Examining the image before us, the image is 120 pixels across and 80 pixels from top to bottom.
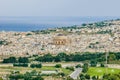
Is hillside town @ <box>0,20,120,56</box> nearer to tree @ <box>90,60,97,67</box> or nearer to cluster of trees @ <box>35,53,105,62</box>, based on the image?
cluster of trees @ <box>35,53,105,62</box>

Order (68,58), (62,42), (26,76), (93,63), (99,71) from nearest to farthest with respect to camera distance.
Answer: (26,76), (99,71), (93,63), (68,58), (62,42)

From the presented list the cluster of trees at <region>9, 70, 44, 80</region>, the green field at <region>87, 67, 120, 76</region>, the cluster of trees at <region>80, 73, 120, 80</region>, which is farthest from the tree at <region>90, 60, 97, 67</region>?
the cluster of trees at <region>9, 70, 44, 80</region>

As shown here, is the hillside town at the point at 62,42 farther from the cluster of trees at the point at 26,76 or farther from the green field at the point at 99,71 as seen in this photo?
the cluster of trees at the point at 26,76

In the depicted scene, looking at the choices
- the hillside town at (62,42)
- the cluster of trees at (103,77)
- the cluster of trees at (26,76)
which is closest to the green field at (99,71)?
the cluster of trees at (103,77)

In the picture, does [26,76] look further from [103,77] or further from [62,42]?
[62,42]

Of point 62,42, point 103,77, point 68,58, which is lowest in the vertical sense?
point 62,42

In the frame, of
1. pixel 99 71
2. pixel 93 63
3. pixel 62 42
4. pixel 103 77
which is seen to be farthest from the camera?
pixel 62 42

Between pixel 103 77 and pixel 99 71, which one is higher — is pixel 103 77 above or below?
above

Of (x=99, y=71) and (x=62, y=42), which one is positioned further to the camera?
(x=62, y=42)

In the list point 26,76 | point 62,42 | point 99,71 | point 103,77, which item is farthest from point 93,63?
point 62,42
